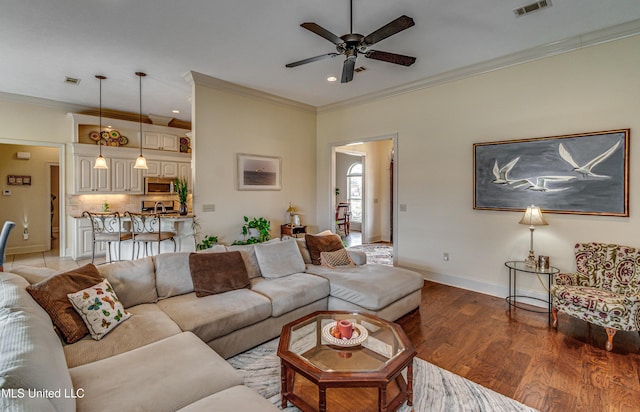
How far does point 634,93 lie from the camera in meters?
3.21

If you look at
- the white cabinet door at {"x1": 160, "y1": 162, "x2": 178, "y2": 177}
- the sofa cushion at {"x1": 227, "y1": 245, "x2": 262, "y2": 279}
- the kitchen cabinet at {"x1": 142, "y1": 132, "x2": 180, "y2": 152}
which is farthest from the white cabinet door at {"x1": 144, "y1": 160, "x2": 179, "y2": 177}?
the sofa cushion at {"x1": 227, "y1": 245, "x2": 262, "y2": 279}

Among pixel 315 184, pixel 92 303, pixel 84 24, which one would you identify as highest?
pixel 84 24

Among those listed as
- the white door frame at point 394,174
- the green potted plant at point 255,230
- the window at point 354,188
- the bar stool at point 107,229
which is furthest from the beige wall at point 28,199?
the window at point 354,188

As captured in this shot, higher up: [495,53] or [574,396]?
[495,53]

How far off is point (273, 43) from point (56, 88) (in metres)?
4.24

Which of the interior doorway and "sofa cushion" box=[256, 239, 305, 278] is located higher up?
the interior doorway

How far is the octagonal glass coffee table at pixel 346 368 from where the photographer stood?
1758 millimetres

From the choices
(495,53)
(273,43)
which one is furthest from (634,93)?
(273,43)

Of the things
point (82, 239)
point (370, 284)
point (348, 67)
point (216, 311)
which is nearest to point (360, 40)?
point (348, 67)

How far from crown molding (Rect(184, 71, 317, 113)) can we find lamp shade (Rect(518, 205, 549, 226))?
4.32 m

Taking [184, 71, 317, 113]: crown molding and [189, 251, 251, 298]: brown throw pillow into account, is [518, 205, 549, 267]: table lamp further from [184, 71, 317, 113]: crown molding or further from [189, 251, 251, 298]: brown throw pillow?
[184, 71, 317, 113]: crown molding

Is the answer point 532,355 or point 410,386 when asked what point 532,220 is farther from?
point 410,386

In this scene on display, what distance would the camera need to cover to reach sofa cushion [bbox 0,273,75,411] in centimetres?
109

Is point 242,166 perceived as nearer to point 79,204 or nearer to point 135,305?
point 135,305
